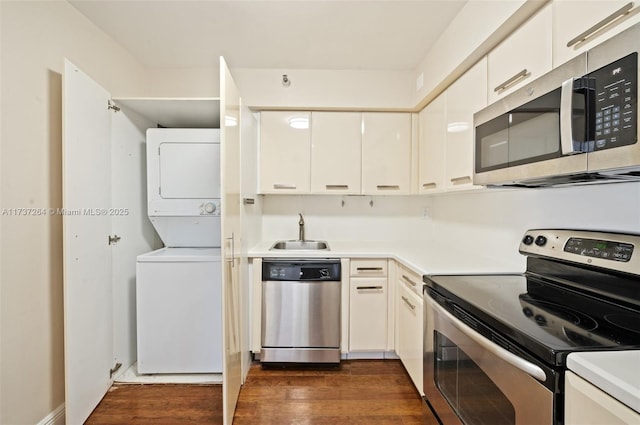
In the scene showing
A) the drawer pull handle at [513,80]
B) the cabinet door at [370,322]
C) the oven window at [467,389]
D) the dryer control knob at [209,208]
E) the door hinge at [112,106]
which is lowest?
the cabinet door at [370,322]

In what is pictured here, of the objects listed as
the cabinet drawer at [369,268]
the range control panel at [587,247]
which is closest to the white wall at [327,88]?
the cabinet drawer at [369,268]

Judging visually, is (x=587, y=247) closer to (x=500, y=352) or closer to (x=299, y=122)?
(x=500, y=352)

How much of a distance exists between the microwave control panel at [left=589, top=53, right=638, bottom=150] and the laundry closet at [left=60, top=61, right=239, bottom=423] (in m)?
1.79

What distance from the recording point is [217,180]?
82.7 inches

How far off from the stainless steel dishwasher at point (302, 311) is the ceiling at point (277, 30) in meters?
1.65

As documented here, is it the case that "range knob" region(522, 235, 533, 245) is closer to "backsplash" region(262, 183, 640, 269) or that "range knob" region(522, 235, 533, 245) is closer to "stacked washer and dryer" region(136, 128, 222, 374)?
"backsplash" region(262, 183, 640, 269)

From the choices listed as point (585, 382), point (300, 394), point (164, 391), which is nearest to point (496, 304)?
point (585, 382)

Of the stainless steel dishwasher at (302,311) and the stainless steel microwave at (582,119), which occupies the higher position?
the stainless steel microwave at (582,119)

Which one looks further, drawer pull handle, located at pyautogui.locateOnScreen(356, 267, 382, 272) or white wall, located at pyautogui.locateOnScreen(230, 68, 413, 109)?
white wall, located at pyautogui.locateOnScreen(230, 68, 413, 109)

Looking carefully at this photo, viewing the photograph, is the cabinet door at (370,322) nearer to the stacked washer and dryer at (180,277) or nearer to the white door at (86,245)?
the stacked washer and dryer at (180,277)

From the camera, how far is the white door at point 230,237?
1.42 m

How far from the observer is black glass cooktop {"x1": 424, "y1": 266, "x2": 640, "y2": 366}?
0.75 meters

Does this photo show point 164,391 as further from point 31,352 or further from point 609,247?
point 609,247

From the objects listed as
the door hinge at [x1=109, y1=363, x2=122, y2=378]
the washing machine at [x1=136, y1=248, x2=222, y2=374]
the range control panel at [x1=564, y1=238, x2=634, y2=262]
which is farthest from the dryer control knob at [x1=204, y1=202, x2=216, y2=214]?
the range control panel at [x1=564, y1=238, x2=634, y2=262]
